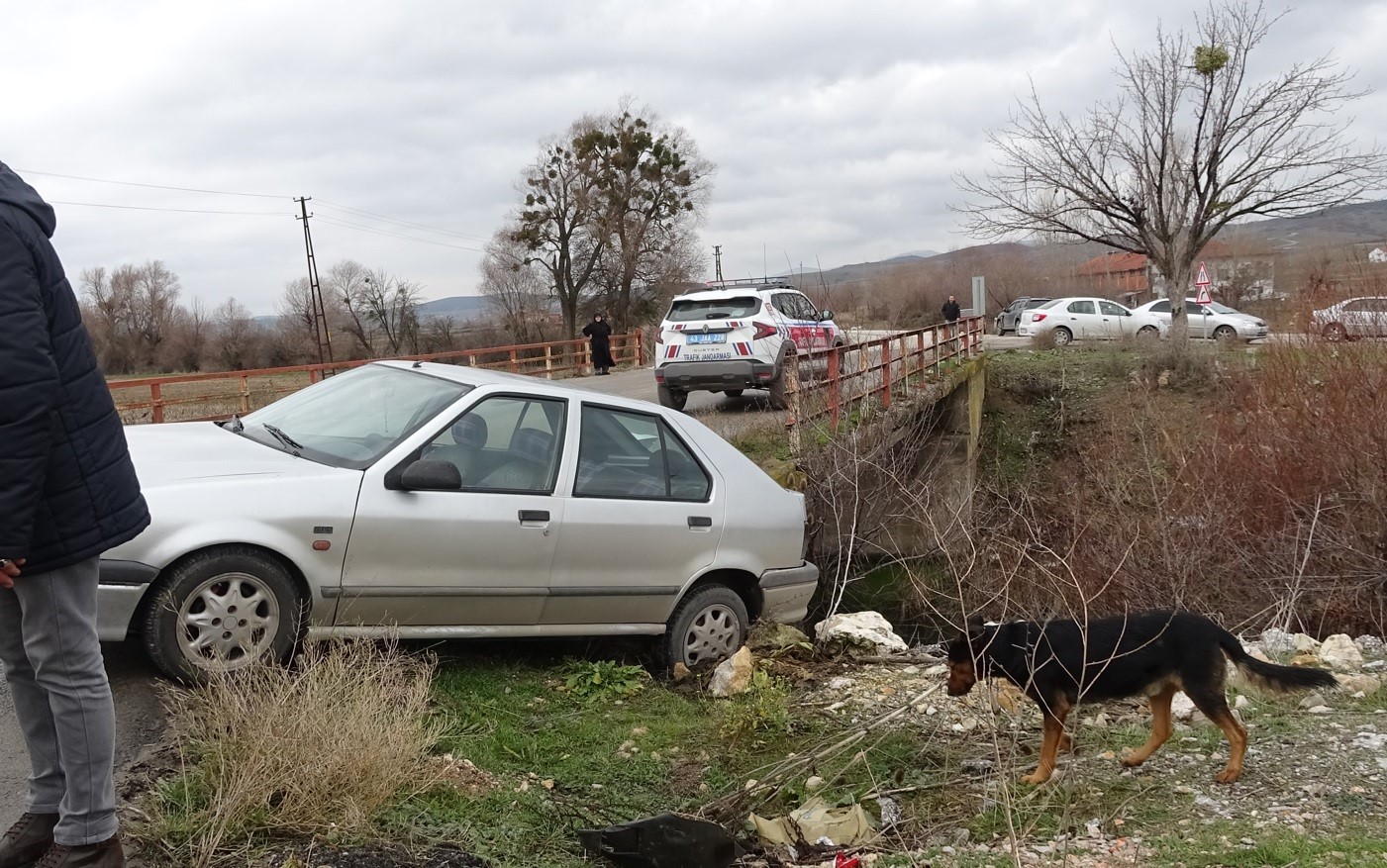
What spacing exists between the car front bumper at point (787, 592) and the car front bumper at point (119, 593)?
10.8 ft

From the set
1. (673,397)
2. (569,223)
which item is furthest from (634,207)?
(673,397)

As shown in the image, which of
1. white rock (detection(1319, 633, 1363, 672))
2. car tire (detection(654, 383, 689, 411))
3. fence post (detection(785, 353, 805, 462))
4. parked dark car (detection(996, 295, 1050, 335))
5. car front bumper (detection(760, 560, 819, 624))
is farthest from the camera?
parked dark car (detection(996, 295, 1050, 335))

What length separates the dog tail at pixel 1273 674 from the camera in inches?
175

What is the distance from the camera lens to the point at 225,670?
4059 mm

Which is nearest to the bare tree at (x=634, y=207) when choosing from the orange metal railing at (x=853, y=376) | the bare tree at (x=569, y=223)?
the bare tree at (x=569, y=223)

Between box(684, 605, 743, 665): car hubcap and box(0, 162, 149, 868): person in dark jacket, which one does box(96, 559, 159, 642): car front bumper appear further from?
box(684, 605, 743, 665): car hubcap

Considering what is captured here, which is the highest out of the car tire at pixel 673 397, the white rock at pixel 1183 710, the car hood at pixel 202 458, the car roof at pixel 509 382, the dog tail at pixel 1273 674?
the car roof at pixel 509 382

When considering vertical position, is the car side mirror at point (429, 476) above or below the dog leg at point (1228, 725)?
above

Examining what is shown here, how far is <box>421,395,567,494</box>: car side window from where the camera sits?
17.2 feet

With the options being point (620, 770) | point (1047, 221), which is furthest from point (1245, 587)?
point (1047, 221)

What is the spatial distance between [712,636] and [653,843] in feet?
7.94

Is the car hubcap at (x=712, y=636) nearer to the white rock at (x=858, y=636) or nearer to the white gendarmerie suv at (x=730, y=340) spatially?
the white rock at (x=858, y=636)

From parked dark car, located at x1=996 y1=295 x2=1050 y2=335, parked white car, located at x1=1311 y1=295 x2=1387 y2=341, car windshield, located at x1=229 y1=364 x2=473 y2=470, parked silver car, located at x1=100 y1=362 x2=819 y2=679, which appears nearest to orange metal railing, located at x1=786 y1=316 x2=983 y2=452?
parked silver car, located at x1=100 y1=362 x2=819 y2=679

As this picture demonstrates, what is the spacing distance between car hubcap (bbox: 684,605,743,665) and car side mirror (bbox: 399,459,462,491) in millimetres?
1756
